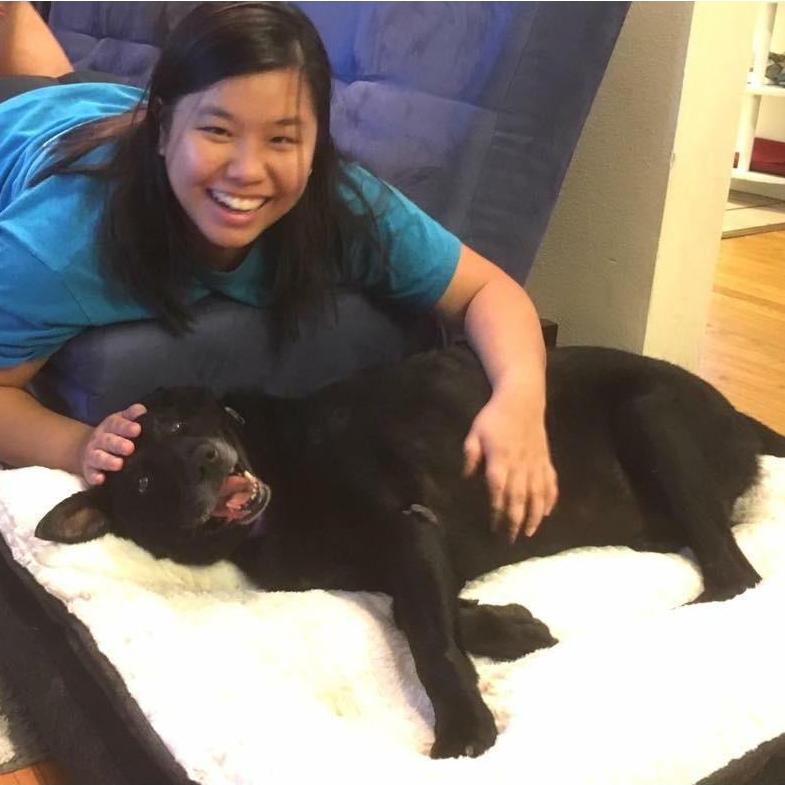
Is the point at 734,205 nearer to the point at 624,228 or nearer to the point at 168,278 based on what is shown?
the point at 624,228

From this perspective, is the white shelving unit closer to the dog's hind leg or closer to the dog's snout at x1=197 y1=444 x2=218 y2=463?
the dog's hind leg

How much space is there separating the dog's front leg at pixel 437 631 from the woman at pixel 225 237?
0.11m

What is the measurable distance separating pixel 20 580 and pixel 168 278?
41 cm

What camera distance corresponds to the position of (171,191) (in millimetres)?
1228

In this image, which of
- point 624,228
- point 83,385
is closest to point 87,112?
point 83,385

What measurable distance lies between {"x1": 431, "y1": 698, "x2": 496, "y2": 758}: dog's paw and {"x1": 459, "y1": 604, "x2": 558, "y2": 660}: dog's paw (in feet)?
0.45

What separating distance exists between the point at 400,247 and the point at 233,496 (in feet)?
1.37

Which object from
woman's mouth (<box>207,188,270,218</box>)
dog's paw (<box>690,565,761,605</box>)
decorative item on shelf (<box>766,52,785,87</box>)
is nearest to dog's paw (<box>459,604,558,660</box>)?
dog's paw (<box>690,565,761,605</box>)

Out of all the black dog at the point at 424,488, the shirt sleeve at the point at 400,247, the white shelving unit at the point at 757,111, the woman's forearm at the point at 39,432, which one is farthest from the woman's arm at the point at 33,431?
the white shelving unit at the point at 757,111

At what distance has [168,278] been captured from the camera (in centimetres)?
124

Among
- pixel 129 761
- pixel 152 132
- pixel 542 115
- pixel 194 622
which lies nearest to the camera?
pixel 129 761

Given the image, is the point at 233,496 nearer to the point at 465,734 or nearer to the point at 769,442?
the point at 465,734

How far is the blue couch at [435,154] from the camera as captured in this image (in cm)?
128

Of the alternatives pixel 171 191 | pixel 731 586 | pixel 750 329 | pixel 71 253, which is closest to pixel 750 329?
pixel 750 329
